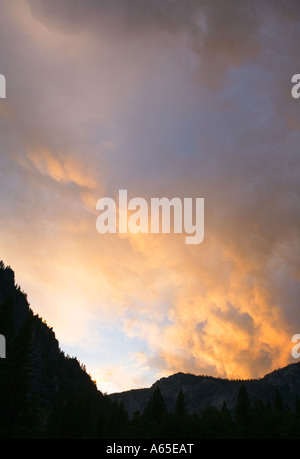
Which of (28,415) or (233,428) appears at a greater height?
(28,415)

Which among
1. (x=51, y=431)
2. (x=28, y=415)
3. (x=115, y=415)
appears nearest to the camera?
(x=28, y=415)

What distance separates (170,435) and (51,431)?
100 feet

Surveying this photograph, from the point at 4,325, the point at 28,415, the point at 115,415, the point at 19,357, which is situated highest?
the point at 4,325
